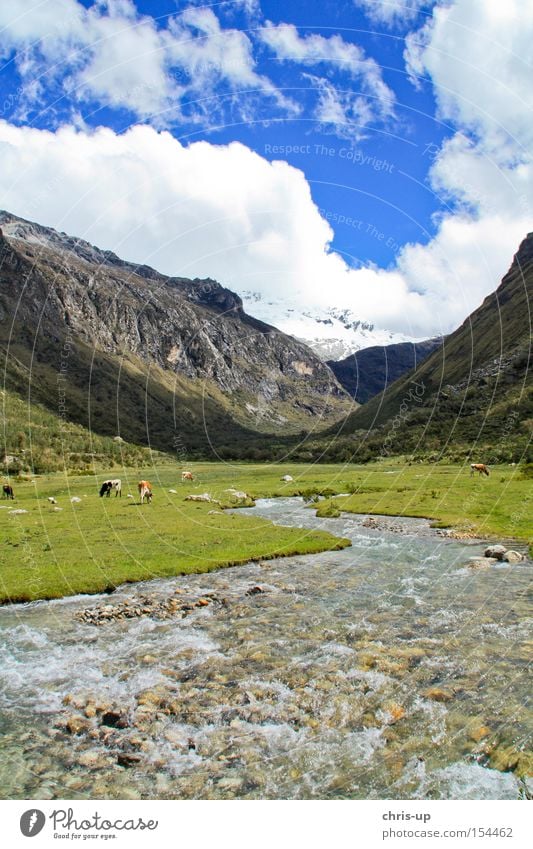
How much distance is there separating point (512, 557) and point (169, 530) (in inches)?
900

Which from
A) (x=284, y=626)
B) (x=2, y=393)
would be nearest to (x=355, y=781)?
(x=284, y=626)

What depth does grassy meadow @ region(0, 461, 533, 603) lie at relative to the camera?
26547mm

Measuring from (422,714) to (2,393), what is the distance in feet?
643

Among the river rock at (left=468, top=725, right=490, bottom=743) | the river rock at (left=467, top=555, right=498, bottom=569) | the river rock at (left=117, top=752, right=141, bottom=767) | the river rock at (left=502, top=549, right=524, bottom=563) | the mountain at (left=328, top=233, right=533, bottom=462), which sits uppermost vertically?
the mountain at (left=328, top=233, right=533, bottom=462)

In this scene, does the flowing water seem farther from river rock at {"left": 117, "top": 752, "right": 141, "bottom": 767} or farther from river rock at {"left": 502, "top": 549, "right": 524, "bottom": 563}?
river rock at {"left": 502, "top": 549, "right": 524, "bottom": 563}

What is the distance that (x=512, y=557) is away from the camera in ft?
94.8

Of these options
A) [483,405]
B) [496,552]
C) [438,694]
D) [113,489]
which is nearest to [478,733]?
[438,694]

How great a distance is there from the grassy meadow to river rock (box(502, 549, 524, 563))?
5.93m

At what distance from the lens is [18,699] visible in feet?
44.8

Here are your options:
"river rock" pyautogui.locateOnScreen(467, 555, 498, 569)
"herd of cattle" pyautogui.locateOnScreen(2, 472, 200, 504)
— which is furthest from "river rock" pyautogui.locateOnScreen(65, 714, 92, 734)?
"herd of cattle" pyautogui.locateOnScreen(2, 472, 200, 504)

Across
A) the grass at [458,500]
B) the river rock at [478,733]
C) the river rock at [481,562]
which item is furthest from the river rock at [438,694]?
the grass at [458,500]

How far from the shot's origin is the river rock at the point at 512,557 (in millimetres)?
28791

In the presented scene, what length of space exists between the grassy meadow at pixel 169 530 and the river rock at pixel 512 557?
5.93 meters

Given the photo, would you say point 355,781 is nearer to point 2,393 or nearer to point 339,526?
point 339,526
